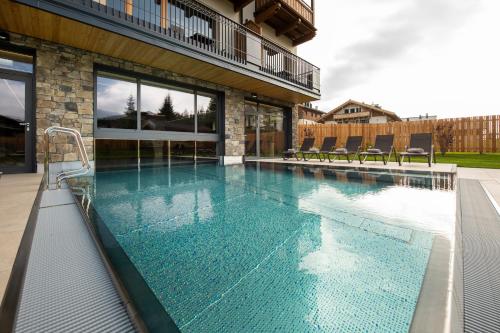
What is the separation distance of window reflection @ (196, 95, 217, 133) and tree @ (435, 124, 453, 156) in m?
12.9

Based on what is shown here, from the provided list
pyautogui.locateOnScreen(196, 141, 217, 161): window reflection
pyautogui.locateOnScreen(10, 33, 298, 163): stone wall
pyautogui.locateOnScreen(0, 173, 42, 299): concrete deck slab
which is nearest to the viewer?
pyautogui.locateOnScreen(0, 173, 42, 299): concrete deck slab

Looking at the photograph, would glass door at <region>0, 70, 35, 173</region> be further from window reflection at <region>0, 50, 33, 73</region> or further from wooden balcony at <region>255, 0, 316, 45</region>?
wooden balcony at <region>255, 0, 316, 45</region>

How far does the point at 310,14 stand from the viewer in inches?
483

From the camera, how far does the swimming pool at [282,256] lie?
114 cm

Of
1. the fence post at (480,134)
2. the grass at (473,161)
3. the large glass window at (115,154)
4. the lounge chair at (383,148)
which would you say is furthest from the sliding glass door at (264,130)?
the fence post at (480,134)

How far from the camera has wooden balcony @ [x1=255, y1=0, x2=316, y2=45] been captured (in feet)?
35.2

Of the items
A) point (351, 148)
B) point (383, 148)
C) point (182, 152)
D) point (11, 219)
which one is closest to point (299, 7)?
point (351, 148)

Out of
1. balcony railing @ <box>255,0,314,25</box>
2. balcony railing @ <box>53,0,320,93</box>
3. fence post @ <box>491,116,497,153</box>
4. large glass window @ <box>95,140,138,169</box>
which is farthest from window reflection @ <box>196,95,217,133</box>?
fence post @ <box>491,116,497,153</box>

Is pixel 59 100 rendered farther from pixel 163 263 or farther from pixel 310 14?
pixel 310 14

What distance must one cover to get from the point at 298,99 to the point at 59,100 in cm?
996

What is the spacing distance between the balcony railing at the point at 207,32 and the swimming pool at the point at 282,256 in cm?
476

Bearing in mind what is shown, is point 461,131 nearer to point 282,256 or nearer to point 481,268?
point 481,268

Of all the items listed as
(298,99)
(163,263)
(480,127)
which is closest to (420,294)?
(163,263)

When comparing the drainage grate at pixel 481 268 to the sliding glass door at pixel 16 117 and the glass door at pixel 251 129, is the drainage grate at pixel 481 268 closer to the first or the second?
the sliding glass door at pixel 16 117
